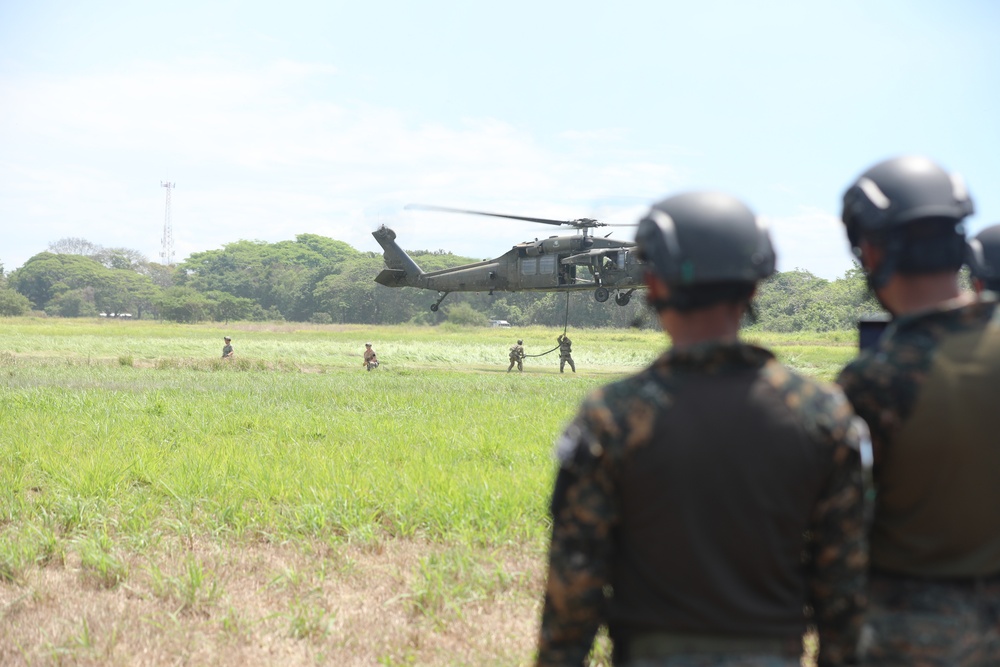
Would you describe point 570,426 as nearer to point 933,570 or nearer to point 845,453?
point 845,453

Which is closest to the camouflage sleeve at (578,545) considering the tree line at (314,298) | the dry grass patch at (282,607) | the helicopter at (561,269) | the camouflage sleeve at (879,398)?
the camouflage sleeve at (879,398)

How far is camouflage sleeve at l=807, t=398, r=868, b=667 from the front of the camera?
177 cm

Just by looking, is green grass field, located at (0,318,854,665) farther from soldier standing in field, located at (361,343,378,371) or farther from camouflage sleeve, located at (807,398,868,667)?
soldier standing in field, located at (361,343,378,371)

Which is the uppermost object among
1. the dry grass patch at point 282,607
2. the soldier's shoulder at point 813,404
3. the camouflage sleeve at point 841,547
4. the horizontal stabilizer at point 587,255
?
the horizontal stabilizer at point 587,255

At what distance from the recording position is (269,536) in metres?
5.48

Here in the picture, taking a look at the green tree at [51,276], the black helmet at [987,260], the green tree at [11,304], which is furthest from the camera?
the green tree at [51,276]

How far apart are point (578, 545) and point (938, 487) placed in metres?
0.83

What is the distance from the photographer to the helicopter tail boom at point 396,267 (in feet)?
95.6

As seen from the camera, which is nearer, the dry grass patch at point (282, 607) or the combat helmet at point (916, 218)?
the combat helmet at point (916, 218)

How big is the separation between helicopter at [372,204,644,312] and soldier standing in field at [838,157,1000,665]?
697 inches

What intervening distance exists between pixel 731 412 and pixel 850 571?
0.46m

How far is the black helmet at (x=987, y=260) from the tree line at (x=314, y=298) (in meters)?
36.9

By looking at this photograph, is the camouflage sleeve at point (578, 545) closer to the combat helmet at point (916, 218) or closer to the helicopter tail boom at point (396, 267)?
the combat helmet at point (916, 218)

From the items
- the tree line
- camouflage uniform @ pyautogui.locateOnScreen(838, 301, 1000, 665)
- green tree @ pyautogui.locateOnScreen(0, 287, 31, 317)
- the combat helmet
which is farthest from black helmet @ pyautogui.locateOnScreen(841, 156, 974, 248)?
green tree @ pyautogui.locateOnScreen(0, 287, 31, 317)
